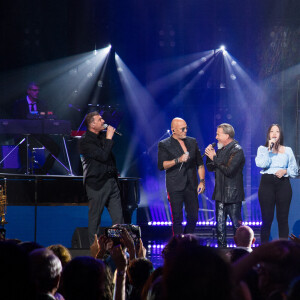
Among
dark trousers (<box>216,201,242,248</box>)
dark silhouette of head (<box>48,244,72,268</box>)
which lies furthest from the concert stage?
dark silhouette of head (<box>48,244,72,268</box>)

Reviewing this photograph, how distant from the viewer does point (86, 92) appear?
11.6m

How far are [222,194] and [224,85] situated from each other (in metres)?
5.42

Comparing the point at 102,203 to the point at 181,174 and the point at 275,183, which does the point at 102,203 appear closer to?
the point at 181,174

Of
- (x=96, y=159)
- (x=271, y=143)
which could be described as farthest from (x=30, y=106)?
(x=271, y=143)

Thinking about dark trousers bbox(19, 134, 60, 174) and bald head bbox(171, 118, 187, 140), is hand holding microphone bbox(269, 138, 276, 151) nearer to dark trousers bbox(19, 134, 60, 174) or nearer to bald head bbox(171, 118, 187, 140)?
bald head bbox(171, 118, 187, 140)

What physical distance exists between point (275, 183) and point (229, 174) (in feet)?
1.92

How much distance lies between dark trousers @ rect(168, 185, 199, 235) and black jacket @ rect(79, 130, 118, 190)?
2.53ft

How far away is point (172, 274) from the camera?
1.43 meters

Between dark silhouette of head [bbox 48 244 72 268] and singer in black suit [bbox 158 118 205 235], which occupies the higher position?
singer in black suit [bbox 158 118 205 235]

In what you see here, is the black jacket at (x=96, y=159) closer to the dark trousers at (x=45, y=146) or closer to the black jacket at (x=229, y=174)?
the black jacket at (x=229, y=174)

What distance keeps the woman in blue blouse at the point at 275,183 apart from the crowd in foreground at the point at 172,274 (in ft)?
11.6

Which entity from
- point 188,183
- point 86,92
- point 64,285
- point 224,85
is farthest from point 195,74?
point 64,285

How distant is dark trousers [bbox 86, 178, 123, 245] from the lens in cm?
595

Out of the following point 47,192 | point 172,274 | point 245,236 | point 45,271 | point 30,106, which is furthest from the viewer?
point 30,106
